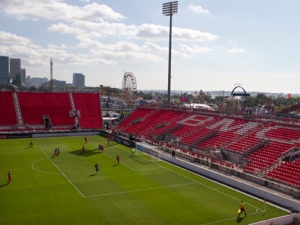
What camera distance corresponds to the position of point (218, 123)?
50125mm

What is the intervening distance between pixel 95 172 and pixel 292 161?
64.7 ft

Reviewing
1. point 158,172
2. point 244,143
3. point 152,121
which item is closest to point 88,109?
point 152,121

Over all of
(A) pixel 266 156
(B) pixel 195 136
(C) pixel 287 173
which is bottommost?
(C) pixel 287 173

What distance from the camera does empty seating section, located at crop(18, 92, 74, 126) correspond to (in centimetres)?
6397

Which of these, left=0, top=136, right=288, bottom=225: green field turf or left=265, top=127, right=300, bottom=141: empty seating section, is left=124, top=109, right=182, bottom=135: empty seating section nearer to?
left=0, top=136, right=288, bottom=225: green field turf

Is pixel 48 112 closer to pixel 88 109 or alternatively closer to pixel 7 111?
pixel 7 111

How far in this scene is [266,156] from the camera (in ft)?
116

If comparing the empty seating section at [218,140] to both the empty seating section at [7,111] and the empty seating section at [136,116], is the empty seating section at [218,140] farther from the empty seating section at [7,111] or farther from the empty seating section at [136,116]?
the empty seating section at [7,111]

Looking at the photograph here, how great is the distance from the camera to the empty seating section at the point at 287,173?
29025 millimetres

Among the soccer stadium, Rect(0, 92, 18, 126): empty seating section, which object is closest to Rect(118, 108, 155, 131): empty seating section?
the soccer stadium

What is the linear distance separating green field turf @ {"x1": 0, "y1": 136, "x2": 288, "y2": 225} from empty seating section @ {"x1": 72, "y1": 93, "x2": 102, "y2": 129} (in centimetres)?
2561

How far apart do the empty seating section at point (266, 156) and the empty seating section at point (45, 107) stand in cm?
3990

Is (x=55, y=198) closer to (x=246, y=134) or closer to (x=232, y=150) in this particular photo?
(x=232, y=150)

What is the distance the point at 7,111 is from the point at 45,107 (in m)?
7.21
